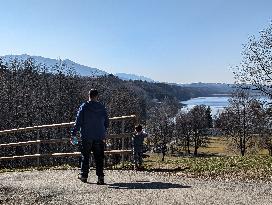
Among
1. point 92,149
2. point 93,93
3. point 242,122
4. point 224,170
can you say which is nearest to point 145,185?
point 92,149

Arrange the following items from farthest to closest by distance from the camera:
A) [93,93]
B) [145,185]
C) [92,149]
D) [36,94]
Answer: [36,94] < [92,149] < [93,93] < [145,185]

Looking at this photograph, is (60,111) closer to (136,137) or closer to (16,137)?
(16,137)

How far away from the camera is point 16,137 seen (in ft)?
164

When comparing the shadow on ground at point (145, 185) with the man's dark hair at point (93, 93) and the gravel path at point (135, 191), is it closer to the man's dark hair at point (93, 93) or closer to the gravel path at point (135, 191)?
the gravel path at point (135, 191)

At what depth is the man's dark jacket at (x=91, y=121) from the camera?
423 inches

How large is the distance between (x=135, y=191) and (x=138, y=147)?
4.55 meters

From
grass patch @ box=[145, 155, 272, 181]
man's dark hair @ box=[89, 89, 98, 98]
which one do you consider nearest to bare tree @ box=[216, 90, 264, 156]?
grass patch @ box=[145, 155, 272, 181]

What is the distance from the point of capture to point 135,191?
9.32 metres

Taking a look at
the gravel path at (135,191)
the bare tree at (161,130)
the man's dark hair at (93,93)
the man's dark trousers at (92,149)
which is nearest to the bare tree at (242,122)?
the bare tree at (161,130)

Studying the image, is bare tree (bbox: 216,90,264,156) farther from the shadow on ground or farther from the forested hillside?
the shadow on ground

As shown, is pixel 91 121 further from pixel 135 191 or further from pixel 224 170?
pixel 224 170

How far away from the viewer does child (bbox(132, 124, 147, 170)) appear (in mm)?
13508

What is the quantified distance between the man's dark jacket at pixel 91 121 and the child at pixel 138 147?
114 inches

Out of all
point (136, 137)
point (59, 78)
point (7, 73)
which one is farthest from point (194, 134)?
point (136, 137)
